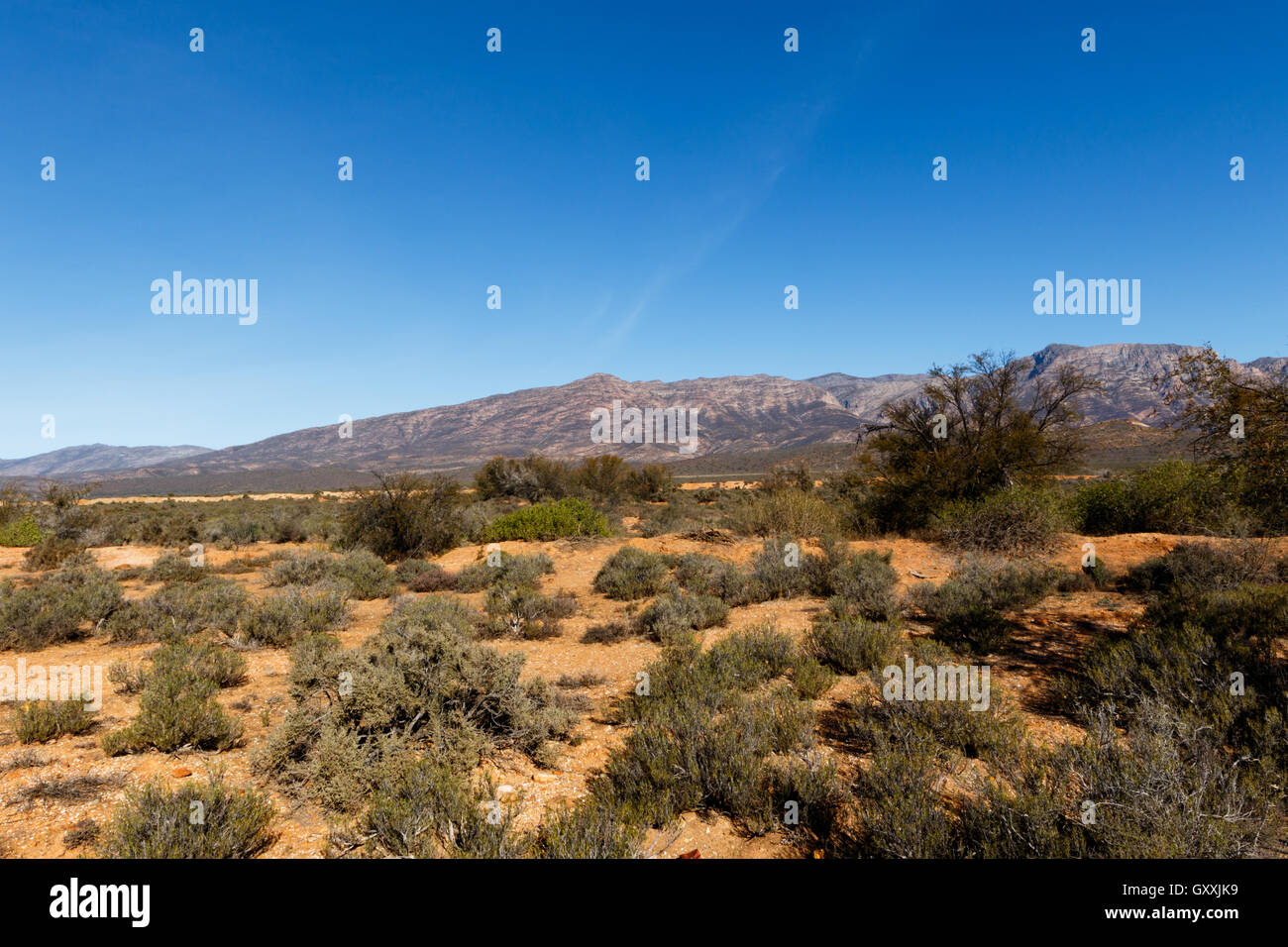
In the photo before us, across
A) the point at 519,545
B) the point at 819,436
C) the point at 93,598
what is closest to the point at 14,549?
the point at 93,598

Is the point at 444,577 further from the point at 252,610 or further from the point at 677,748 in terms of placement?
the point at 677,748

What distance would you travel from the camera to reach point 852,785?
3.89m

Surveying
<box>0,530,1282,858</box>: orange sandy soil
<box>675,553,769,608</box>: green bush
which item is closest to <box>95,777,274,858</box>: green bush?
<box>0,530,1282,858</box>: orange sandy soil

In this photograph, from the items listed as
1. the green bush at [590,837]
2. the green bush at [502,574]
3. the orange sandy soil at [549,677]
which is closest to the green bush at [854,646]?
the orange sandy soil at [549,677]

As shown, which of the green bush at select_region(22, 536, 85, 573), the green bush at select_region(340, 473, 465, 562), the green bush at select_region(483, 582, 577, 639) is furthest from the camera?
the green bush at select_region(340, 473, 465, 562)

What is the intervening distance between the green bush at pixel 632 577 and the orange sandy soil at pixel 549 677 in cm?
30

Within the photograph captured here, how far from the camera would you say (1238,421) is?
5434 millimetres

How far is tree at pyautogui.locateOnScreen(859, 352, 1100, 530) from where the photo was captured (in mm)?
16094

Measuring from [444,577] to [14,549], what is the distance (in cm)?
1700

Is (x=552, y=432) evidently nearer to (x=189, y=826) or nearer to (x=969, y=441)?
(x=969, y=441)

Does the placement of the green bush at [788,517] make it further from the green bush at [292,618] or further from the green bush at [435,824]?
the green bush at [435,824]

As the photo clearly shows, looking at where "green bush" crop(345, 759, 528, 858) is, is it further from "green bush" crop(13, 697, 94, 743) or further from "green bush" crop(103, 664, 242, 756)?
"green bush" crop(13, 697, 94, 743)

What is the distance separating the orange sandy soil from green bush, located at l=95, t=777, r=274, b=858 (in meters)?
0.25

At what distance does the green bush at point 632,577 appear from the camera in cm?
1055
